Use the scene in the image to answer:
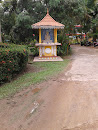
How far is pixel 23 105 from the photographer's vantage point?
12.3 feet

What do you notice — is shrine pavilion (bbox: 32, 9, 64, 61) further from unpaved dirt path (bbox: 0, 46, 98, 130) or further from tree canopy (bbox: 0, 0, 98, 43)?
unpaved dirt path (bbox: 0, 46, 98, 130)

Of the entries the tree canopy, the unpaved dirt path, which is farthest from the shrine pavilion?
the unpaved dirt path

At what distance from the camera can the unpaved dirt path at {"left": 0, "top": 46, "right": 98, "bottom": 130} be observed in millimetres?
2965

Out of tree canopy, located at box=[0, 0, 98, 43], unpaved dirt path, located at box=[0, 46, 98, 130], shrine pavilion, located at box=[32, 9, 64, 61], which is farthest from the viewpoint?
tree canopy, located at box=[0, 0, 98, 43]

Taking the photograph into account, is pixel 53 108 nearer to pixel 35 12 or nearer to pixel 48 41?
pixel 48 41

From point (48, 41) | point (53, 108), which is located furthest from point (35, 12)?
point (53, 108)

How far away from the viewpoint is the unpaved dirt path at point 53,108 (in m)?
2.96

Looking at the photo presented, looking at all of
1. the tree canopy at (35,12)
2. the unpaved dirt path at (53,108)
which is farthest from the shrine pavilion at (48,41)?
the unpaved dirt path at (53,108)

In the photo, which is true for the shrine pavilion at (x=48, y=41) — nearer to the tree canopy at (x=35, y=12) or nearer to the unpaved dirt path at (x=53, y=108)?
the tree canopy at (x=35, y=12)

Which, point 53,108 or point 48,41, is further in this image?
point 48,41

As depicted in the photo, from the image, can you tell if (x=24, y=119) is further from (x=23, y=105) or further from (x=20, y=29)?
(x=20, y=29)

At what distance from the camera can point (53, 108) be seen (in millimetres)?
3584

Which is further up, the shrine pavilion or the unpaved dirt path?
the shrine pavilion

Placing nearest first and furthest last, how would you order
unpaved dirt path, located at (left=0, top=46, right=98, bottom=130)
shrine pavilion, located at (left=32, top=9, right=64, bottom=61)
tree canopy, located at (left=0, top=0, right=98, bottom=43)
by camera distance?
unpaved dirt path, located at (left=0, top=46, right=98, bottom=130) → shrine pavilion, located at (left=32, top=9, right=64, bottom=61) → tree canopy, located at (left=0, top=0, right=98, bottom=43)
